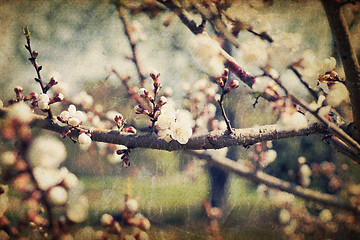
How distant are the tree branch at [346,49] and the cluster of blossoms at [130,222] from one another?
2.87 ft

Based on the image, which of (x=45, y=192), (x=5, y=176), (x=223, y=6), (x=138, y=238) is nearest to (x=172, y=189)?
(x=138, y=238)

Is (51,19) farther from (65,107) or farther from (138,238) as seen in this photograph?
(138,238)

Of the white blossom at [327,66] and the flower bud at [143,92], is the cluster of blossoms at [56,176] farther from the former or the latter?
the white blossom at [327,66]

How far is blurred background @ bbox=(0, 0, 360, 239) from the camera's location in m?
0.97

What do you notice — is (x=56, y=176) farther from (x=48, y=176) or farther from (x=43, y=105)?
(x=43, y=105)

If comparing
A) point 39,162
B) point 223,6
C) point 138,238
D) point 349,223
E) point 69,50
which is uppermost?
point 223,6

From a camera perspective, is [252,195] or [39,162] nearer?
[39,162]

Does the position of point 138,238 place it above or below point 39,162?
below

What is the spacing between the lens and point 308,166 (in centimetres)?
117

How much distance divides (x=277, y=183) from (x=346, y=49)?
0.66 meters

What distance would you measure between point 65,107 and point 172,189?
0.57m

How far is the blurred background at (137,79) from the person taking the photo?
0.97 m

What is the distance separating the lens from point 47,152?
98 centimetres

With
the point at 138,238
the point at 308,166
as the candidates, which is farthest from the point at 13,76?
the point at 308,166
